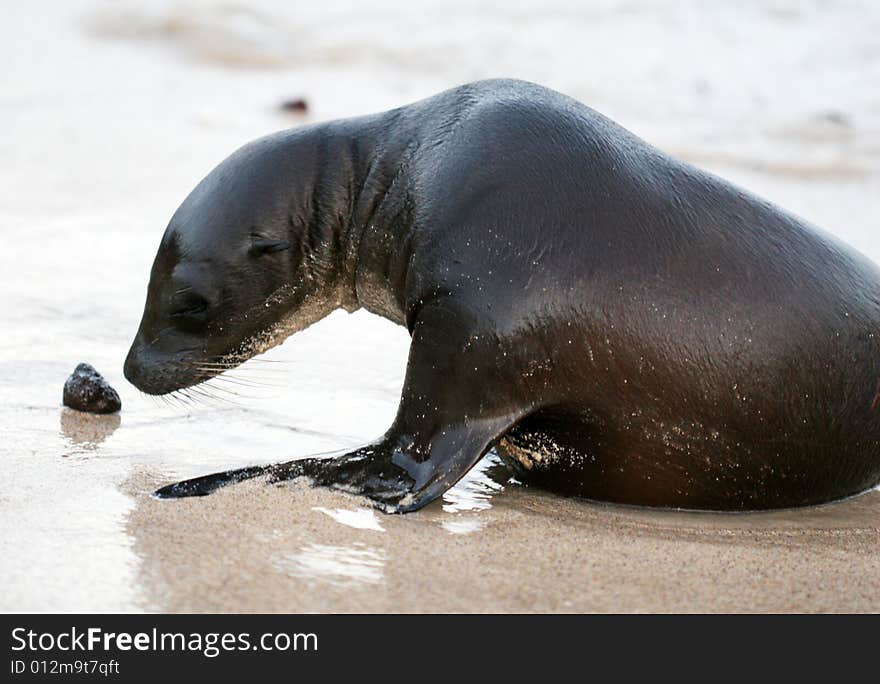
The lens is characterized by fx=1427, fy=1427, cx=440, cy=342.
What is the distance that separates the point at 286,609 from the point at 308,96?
36.2ft

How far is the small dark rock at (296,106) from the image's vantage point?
516 inches

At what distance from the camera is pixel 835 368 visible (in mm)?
4844

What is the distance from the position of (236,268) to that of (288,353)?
1.54 meters

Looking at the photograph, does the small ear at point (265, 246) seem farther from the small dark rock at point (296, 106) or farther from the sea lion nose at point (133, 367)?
the small dark rock at point (296, 106)

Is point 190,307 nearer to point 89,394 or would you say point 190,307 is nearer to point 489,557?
point 89,394

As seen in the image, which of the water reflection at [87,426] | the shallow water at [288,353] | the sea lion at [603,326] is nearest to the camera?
the shallow water at [288,353]

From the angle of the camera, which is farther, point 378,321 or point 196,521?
point 378,321

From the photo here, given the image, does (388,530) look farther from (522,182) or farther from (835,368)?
(835,368)

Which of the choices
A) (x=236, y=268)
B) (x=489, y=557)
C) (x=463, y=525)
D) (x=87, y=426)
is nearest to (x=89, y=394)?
(x=87, y=426)

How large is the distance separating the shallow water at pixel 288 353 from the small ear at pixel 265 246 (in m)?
0.74

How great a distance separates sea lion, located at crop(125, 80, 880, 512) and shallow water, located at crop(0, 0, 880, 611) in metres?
0.17

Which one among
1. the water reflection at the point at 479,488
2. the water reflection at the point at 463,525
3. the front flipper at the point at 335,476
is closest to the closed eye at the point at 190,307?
the front flipper at the point at 335,476
